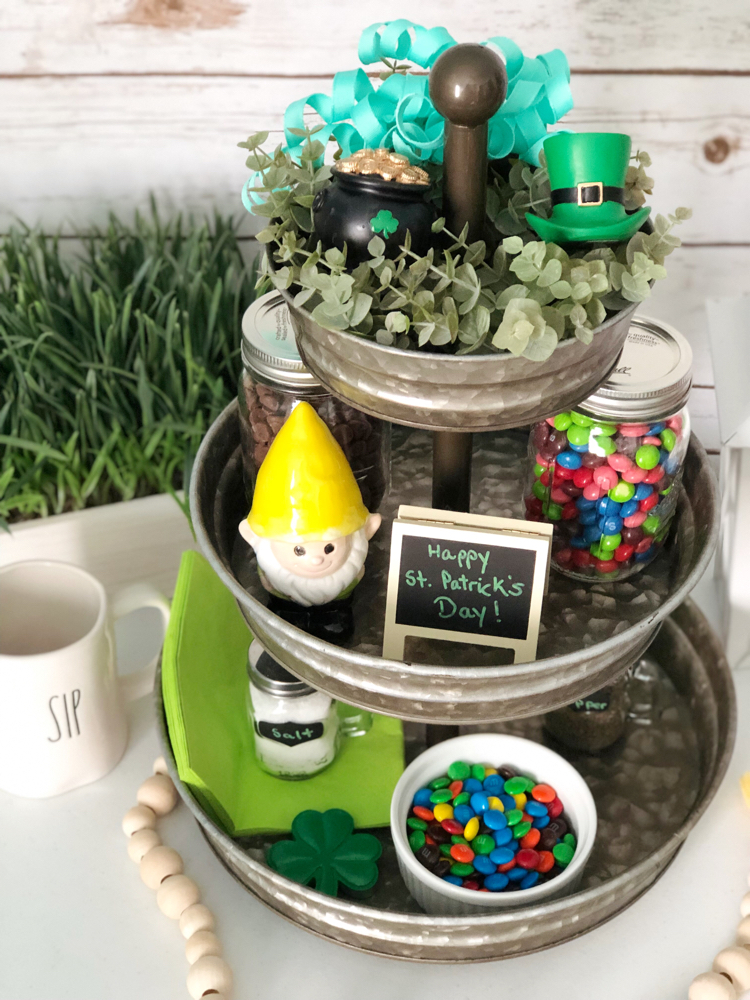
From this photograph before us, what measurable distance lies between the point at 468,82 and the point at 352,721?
553mm

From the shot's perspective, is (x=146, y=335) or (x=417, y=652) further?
(x=146, y=335)

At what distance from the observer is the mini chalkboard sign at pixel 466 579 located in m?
0.56

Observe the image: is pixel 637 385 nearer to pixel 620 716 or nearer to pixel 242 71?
pixel 620 716

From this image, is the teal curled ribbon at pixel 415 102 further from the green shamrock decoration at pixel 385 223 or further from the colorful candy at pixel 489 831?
the colorful candy at pixel 489 831

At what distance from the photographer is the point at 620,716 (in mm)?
791

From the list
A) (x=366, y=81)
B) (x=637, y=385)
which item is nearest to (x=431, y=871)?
(x=637, y=385)

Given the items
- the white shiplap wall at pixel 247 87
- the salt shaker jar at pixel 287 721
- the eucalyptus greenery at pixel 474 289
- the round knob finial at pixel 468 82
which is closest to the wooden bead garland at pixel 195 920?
the salt shaker jar at pixel 287 721

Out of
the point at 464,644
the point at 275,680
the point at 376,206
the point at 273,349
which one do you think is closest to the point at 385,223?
the point at 376,206

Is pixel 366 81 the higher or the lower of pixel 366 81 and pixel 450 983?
the higher

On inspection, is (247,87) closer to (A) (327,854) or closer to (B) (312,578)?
(B) (312,578)

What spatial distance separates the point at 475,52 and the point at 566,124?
52 centimetres

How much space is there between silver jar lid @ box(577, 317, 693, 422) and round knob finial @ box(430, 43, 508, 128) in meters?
0.20

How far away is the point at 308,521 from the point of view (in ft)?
1.86

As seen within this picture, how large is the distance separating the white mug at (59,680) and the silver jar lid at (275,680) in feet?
0.42
